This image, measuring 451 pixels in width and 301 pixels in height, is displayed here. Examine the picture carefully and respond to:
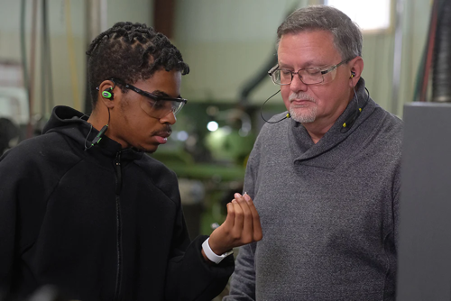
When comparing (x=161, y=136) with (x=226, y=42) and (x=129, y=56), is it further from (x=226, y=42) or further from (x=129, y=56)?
(x=226, y=42)

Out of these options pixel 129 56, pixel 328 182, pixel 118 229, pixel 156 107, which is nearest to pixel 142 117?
pixel 156 107

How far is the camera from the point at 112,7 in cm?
377

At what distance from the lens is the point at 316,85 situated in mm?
1203

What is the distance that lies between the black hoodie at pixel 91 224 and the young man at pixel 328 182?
183 mm

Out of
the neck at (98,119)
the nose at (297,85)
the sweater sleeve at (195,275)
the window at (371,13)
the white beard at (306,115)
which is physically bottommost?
the sweater sleeve at (195,275)

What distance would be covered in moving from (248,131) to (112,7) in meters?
1.48

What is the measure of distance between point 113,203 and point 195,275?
0.87 ft

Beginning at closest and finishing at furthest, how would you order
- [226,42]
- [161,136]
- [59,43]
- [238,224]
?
[238,224], [161,136], [59,43], [226,42]

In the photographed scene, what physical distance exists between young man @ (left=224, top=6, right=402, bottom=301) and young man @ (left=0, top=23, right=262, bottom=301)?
18 centimetres

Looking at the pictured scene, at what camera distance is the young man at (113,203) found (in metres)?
1.04

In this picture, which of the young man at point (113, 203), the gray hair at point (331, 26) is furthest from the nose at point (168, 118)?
the gray hair at point (331, 26)

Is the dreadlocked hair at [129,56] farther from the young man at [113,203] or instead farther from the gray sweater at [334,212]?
Result: the gray sweater at [334,212]

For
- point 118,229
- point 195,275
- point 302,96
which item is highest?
point 302,96

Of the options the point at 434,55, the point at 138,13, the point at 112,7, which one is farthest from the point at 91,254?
the point at 138,13
